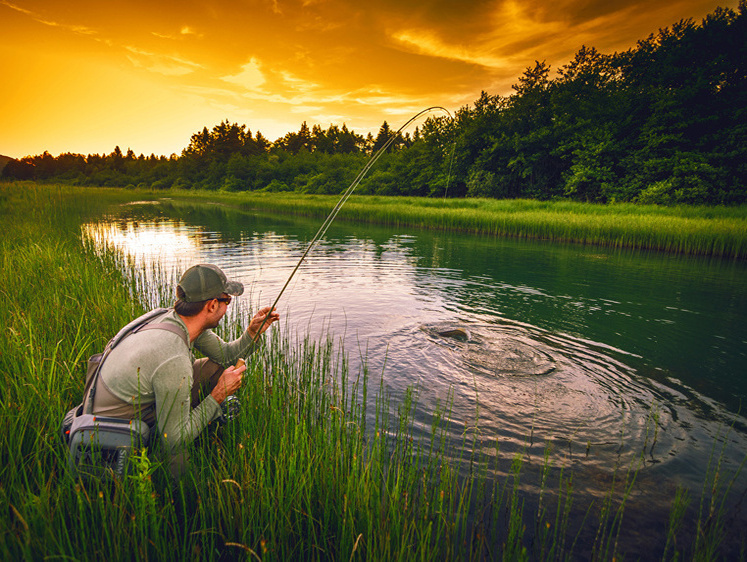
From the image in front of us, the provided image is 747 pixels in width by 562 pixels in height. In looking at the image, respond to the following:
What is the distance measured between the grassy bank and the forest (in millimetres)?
4184

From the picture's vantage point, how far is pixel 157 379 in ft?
7.46

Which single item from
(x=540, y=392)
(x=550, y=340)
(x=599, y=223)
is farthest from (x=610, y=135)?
(x=540, y=392)

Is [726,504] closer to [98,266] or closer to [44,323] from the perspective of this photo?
[44,323]

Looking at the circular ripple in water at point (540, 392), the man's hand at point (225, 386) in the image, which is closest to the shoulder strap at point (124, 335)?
the man's hand at point (225, 386)

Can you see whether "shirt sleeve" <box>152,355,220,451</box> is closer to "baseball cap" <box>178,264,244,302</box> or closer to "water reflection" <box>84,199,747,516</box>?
"baseball cap" <box>178,264,244,302</box>

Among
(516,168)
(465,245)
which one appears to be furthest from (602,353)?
(516,168)

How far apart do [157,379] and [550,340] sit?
652cm

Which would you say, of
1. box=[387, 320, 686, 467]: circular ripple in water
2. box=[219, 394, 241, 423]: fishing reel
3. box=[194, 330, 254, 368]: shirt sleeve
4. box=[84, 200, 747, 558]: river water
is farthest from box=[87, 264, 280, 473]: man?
box=[84, 200, 747, 558]: river water

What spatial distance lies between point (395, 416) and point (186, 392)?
8.73ft

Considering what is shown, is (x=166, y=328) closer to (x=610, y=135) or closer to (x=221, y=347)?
(x=221, y=347)

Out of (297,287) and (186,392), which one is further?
(297,287)

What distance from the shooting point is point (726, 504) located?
3303 millimetres

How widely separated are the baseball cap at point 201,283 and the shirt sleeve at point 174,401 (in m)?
0.44

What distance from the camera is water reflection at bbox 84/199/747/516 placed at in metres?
4.20
